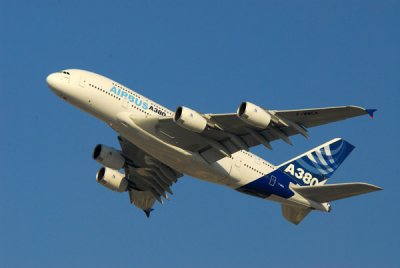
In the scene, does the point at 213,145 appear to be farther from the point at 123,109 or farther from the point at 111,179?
the point at 111,179

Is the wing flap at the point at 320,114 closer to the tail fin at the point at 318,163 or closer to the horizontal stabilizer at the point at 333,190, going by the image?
the horizontal stabilizer at the point at 333,190

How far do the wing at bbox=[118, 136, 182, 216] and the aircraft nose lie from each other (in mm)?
6747

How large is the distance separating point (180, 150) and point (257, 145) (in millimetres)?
4275

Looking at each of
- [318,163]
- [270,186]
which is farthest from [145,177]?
[318,163]

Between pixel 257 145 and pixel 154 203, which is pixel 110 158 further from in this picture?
pixel 257 145

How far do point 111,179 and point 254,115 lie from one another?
14211mm

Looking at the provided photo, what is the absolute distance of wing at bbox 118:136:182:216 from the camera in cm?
4775

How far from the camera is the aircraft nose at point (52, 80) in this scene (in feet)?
137

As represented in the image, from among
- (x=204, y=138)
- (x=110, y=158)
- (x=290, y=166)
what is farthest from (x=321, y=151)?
(x=110, y=158)

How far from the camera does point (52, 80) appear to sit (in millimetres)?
42031

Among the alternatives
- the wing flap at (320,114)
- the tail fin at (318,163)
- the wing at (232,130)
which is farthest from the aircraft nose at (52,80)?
the tail fin at (318,163)

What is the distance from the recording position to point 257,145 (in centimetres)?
4150

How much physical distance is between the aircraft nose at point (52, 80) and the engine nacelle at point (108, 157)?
238 inches

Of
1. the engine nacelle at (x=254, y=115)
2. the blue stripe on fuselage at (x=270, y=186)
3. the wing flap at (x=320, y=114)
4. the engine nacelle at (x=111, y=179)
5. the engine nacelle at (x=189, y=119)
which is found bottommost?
the engine nacelle at (x=111, y=179)
